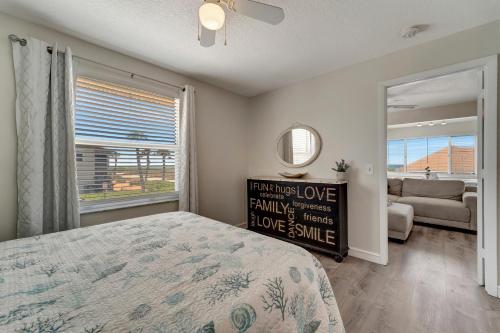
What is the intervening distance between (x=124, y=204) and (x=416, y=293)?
2.95 m

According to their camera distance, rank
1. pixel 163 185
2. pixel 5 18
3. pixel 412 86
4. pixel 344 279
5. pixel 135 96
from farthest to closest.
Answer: pixel 412 86 < pixel 163 185 < pixel 135 96 < pixel 344 279 < pixel 5 18

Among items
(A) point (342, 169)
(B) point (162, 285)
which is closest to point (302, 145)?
(A) point (342, 169)

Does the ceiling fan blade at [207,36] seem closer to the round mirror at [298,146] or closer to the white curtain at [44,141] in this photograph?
the white curtain at [44,141]

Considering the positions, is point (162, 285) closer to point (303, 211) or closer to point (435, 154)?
point (303, 211)

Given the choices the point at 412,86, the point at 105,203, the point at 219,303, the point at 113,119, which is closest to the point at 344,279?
the point at 219,303

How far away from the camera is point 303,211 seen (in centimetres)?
268

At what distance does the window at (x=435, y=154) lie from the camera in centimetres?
496

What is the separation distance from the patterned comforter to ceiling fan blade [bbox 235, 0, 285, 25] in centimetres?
141

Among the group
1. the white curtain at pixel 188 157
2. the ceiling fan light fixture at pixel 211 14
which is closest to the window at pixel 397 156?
the white curtain at pixel 188 157

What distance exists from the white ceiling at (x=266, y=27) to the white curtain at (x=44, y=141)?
0.37m

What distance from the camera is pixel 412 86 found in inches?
129

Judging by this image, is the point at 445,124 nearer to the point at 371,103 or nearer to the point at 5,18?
the point at 371,103

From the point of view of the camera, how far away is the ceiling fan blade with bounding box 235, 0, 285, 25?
4.06ft

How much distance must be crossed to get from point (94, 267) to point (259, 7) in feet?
5.50
